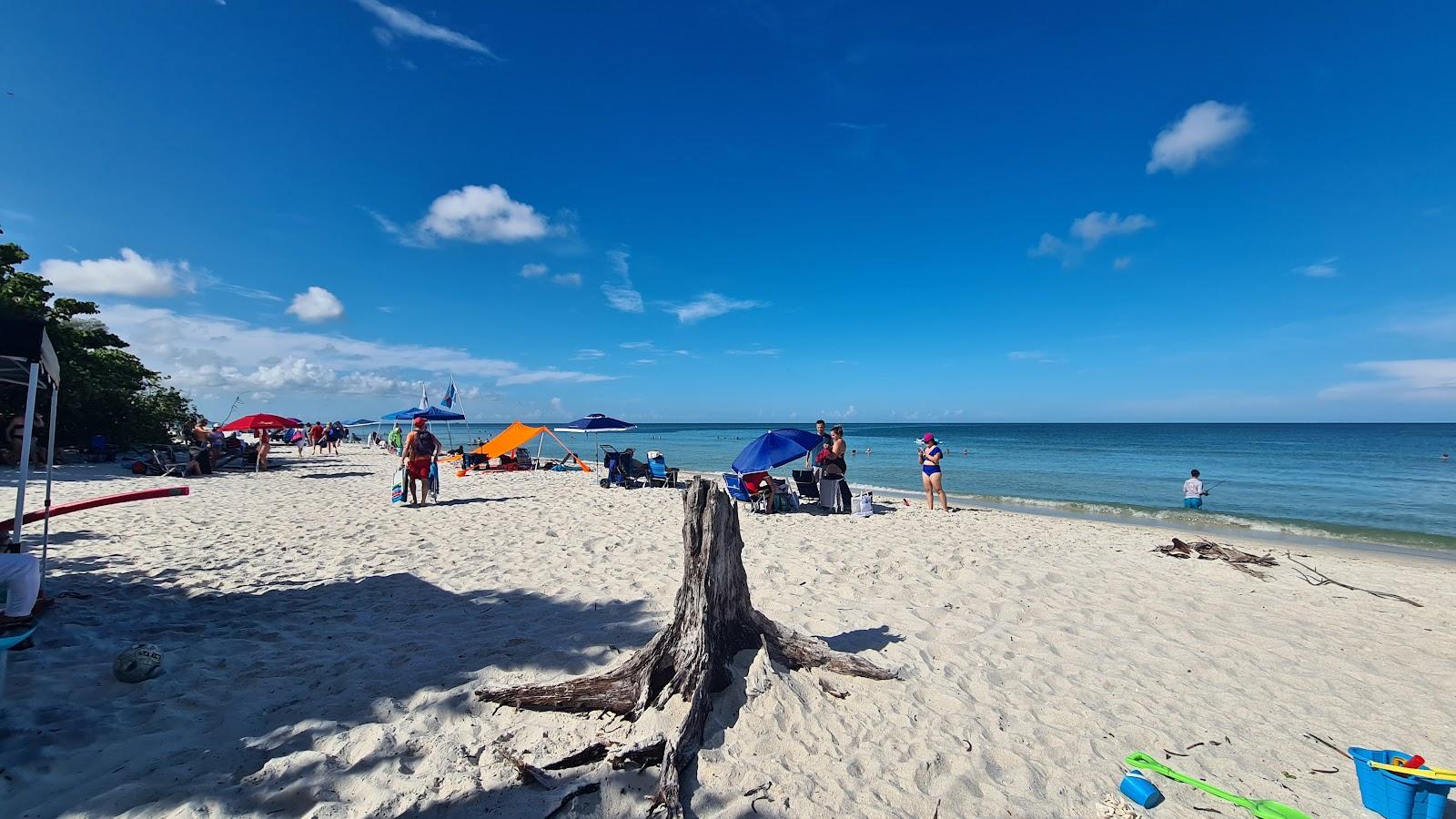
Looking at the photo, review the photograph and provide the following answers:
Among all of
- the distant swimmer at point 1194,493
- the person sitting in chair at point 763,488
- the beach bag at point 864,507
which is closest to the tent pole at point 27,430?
the person sitting in chair at point 763,488

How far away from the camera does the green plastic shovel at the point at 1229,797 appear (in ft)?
9.03

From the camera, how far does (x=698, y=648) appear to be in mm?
3400

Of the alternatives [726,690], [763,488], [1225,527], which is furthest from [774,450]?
[1225,527]

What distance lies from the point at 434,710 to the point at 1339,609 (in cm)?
859

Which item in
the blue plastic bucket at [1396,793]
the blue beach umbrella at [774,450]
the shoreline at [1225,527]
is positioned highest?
the blue beach umbrella at [774,450]

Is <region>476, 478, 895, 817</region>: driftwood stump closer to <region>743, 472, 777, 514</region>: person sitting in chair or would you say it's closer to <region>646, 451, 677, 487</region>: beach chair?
<region>743, 472, 777, 514</region>: person sitting in chair

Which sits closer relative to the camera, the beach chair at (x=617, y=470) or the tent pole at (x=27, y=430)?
the tent pole at (x=27, y=430)

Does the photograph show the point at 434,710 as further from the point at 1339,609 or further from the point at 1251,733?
the point at 1339,609

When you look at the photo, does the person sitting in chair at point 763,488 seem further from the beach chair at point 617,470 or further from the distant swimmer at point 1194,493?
the distant swimmer at point 1194,493

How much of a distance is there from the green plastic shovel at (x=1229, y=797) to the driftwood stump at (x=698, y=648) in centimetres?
145

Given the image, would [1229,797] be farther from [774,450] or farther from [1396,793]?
[774,450]

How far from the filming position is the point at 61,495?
1065 centimetres

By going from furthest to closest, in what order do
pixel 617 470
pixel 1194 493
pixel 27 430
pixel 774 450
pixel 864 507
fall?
pixel 617 470 → pixel 1194 493 → pixel 774 450 → pixel 864 507 → pixel 27 430

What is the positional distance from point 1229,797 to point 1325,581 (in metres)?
6.69
